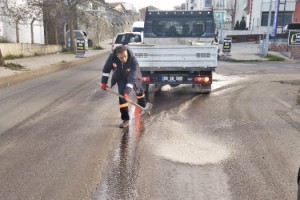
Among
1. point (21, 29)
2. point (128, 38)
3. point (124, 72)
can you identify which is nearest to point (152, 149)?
point (124, 72)

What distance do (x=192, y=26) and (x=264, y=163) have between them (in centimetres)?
790

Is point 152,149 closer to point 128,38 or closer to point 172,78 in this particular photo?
point 172,78

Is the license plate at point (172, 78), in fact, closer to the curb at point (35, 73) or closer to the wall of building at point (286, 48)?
the curb at point (35, 73)

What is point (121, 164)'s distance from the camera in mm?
4707

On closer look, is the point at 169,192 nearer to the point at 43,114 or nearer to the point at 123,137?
the point at 123,137

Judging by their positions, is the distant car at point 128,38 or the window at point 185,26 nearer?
the window at point 185,26

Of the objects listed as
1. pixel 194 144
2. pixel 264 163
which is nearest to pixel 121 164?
pixel 194 144

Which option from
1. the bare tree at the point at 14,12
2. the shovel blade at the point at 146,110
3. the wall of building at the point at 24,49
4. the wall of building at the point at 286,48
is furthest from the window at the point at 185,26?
the wall of building at the point at 286,48

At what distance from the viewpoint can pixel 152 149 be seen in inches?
210

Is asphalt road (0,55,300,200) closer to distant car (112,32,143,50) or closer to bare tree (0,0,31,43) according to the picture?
distant car (112,32,143,50)

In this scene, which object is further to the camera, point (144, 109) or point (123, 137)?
point (144, 109)

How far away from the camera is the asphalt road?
3975 millimetres

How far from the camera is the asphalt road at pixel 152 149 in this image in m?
3.97

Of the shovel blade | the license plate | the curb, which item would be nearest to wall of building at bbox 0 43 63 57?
the curb
